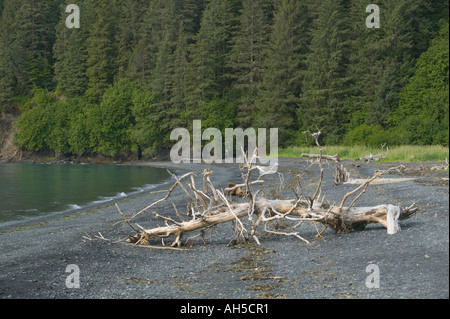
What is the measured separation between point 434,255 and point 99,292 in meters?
5.06

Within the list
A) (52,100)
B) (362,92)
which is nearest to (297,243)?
(362,92)

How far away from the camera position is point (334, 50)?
55.4 metres

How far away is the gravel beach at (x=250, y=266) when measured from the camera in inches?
259

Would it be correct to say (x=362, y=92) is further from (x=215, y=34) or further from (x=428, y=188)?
(x=428, y=188)

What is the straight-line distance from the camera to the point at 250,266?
333 inches
